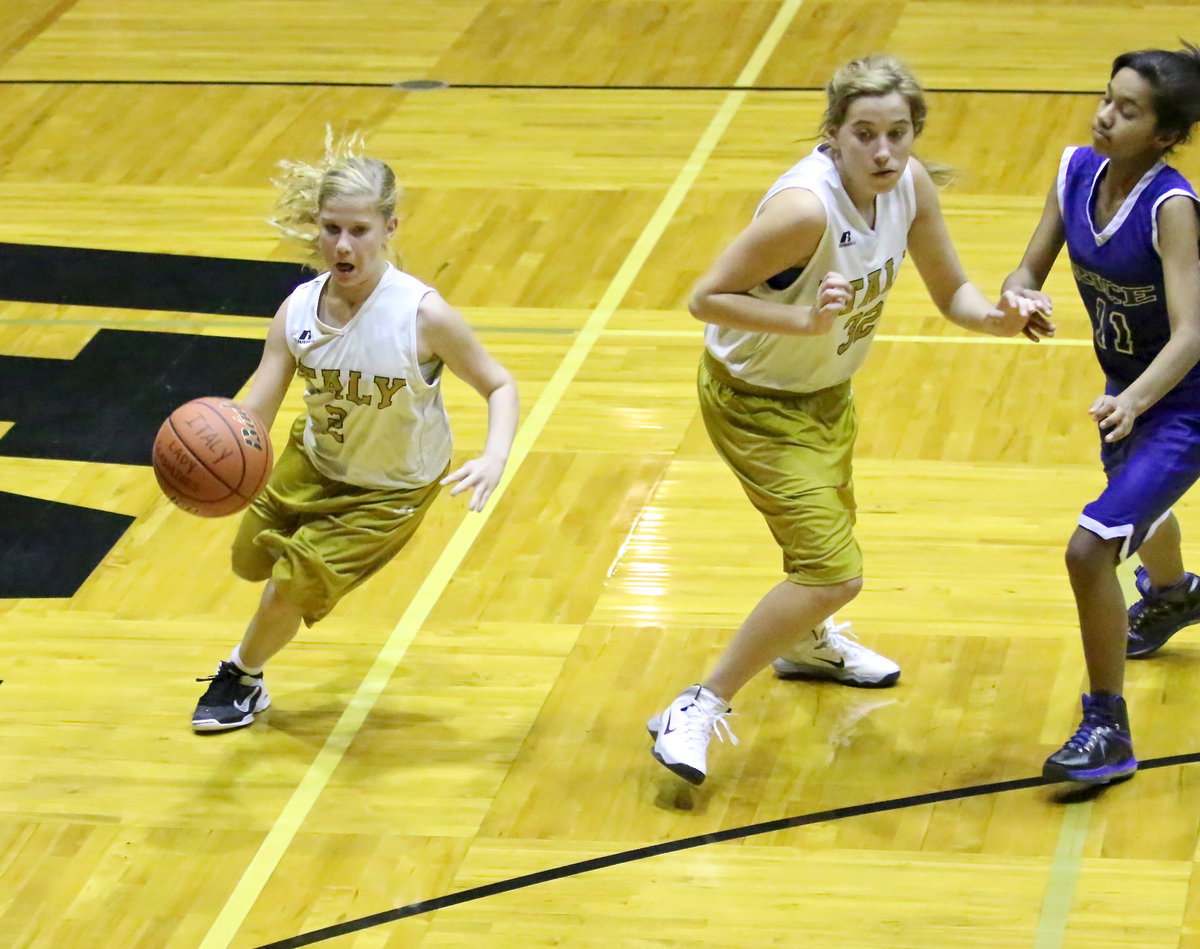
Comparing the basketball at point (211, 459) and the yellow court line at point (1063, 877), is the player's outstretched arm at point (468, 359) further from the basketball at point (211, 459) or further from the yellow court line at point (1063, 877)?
the yellow court line at point (1063, 877)

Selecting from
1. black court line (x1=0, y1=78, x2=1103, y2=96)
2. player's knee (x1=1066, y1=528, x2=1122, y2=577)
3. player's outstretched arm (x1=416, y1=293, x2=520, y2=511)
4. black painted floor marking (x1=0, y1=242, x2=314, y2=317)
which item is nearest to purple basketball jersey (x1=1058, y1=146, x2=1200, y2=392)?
player's knee (x1=1066, y1=528, x2=1122, y2=577)

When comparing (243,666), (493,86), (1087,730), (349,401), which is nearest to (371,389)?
(349,401)

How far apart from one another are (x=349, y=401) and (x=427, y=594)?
102cm

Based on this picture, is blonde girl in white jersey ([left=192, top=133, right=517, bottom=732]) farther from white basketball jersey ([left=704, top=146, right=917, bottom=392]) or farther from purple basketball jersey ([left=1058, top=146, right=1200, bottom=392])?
purple basketball jersey ([left=1058, top=146, right=1200, bottom=392])

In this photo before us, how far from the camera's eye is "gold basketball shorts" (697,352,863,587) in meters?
4.31

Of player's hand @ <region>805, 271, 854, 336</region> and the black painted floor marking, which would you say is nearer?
player's hand @ <region>805, 271, 854, 336</region>

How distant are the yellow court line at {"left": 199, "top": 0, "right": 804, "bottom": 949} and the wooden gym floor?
15 mm

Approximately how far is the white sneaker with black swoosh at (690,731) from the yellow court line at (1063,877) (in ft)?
2.56

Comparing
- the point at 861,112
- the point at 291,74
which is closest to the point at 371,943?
the point at 861,112

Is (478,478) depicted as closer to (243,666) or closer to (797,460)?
(797,460)

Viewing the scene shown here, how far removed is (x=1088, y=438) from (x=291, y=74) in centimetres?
501

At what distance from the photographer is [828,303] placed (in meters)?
3.98

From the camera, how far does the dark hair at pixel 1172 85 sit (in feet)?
13.4

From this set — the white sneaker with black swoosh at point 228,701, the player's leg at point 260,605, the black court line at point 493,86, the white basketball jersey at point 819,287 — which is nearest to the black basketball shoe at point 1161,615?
the white basketball jersey at point 819,287
